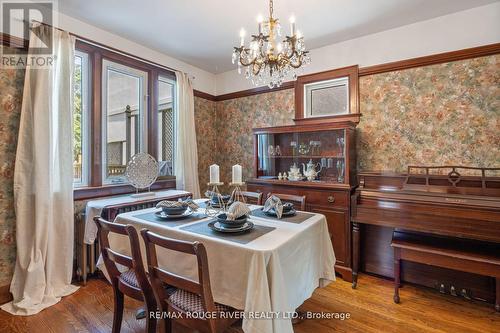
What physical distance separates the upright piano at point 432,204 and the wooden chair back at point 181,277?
181 cm

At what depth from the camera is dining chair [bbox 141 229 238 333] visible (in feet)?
3.95

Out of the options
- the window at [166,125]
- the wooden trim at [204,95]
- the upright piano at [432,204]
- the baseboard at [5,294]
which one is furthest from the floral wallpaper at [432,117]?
the baseboard at [5,294]

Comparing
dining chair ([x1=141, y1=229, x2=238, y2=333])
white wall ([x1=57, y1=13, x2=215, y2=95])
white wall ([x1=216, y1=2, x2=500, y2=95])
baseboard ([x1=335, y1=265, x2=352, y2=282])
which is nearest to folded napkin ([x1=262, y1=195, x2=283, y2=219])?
dining chair ([x1=141, y1=229, x2=238, y2=333])

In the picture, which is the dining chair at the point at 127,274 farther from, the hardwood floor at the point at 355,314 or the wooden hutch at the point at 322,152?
the wooden hutch at the point at 322,152

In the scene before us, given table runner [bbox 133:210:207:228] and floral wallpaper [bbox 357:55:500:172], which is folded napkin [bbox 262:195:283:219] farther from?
floral wallpaper [bbox 357:55:500:172]

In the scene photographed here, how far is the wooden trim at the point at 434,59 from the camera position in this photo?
2432 millimetres

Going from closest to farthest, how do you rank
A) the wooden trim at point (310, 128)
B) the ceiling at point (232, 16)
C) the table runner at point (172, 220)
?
the table runner at point (172, 220)
the ceiling at point (232, 16)
the wooden trim at point (310, 128)

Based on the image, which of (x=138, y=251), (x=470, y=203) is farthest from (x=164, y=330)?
(x=470, y=203)

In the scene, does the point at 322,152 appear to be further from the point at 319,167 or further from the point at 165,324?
the point at 165,324

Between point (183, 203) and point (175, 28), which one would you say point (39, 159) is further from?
point (175, 28)

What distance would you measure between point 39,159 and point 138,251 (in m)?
1.62

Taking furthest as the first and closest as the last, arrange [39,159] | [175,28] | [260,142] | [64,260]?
1. [260,142]
2. [175,28]
3. [64,260]
4. [39,159]

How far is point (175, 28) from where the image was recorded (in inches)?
113

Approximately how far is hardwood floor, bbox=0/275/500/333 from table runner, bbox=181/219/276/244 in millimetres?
852
